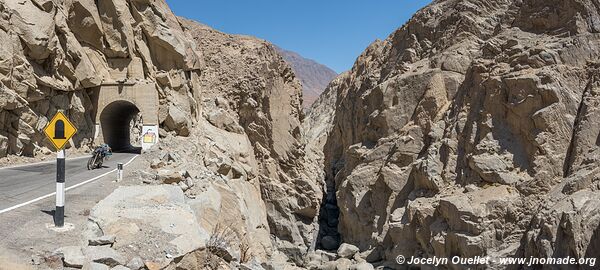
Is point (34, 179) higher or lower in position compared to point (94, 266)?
higher

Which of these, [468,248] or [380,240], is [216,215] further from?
[380,240]

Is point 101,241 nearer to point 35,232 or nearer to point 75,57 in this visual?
point 35,232

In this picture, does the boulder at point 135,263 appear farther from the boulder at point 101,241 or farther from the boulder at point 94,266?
the boulder at point 101,241

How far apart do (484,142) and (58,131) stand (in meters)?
20.2

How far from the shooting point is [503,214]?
19.7 metres

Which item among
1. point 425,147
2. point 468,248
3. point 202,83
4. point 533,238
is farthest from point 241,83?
point 533,238

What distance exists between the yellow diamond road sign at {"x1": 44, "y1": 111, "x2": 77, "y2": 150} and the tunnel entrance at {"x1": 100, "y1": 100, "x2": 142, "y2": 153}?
1819 centimetres

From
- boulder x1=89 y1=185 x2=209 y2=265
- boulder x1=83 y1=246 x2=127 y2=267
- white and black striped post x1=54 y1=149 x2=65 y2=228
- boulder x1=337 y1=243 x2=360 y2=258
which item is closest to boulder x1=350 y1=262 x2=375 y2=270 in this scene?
boulder x1=337 y1=243 x2=360 y2=258

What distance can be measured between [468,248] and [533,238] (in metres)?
2.75

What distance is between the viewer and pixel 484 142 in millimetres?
22453

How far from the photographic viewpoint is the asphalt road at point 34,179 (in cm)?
927

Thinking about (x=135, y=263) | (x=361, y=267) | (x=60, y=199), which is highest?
(x=60, y=199)

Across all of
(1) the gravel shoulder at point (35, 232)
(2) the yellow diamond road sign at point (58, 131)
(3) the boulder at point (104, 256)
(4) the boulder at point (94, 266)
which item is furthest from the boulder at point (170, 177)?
(4) the boulder at point (94, 266)

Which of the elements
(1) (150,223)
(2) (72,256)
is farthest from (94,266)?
(1) (150,223)
